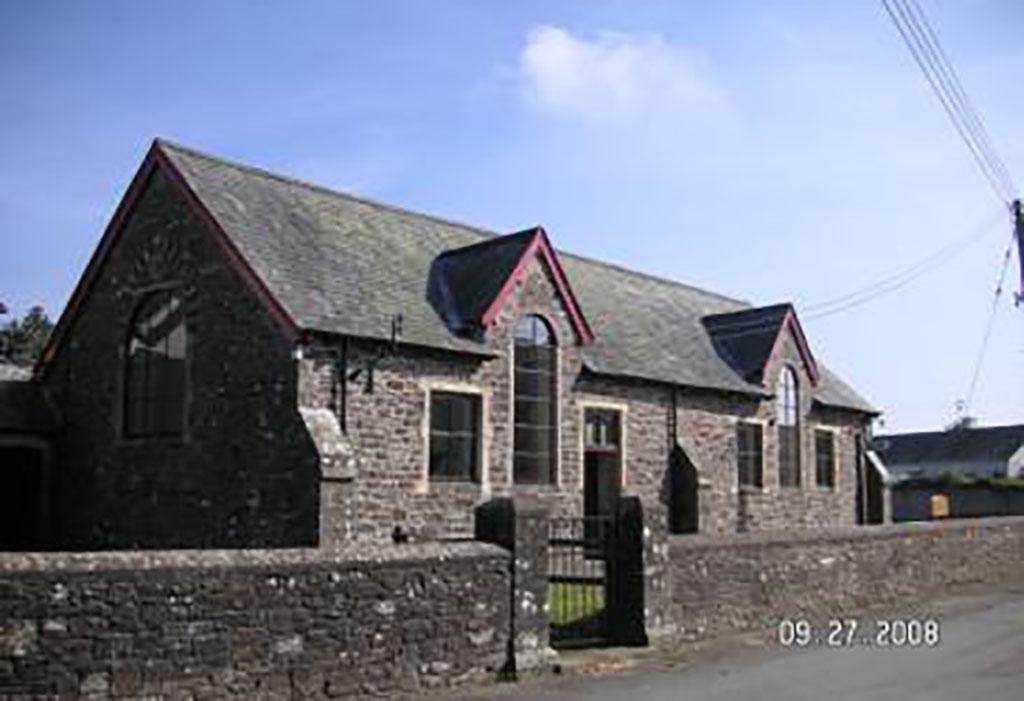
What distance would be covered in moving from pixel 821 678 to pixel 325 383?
10266 millimetres

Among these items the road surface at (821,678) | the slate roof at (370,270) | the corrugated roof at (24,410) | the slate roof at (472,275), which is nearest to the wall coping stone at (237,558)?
the road surface at (821,678)

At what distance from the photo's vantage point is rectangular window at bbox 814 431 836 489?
34312 mm

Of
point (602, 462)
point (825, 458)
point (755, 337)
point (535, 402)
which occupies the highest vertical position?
point (755, 337)

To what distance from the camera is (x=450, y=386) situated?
863 inches

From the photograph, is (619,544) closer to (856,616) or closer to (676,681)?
(676,681)

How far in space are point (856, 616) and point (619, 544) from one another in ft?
20.8

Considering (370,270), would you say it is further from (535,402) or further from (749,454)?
(749,454)

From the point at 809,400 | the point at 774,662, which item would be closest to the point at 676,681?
the point at 774,662

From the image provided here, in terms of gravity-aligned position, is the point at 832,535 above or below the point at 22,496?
below

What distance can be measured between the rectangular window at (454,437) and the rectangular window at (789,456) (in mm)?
12921

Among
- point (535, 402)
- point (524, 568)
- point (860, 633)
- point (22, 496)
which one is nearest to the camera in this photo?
point (524, 568)

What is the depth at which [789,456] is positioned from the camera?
107 feet

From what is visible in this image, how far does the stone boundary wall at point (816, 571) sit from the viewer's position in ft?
52.0

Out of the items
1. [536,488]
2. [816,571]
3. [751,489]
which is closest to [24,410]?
[536,488]
